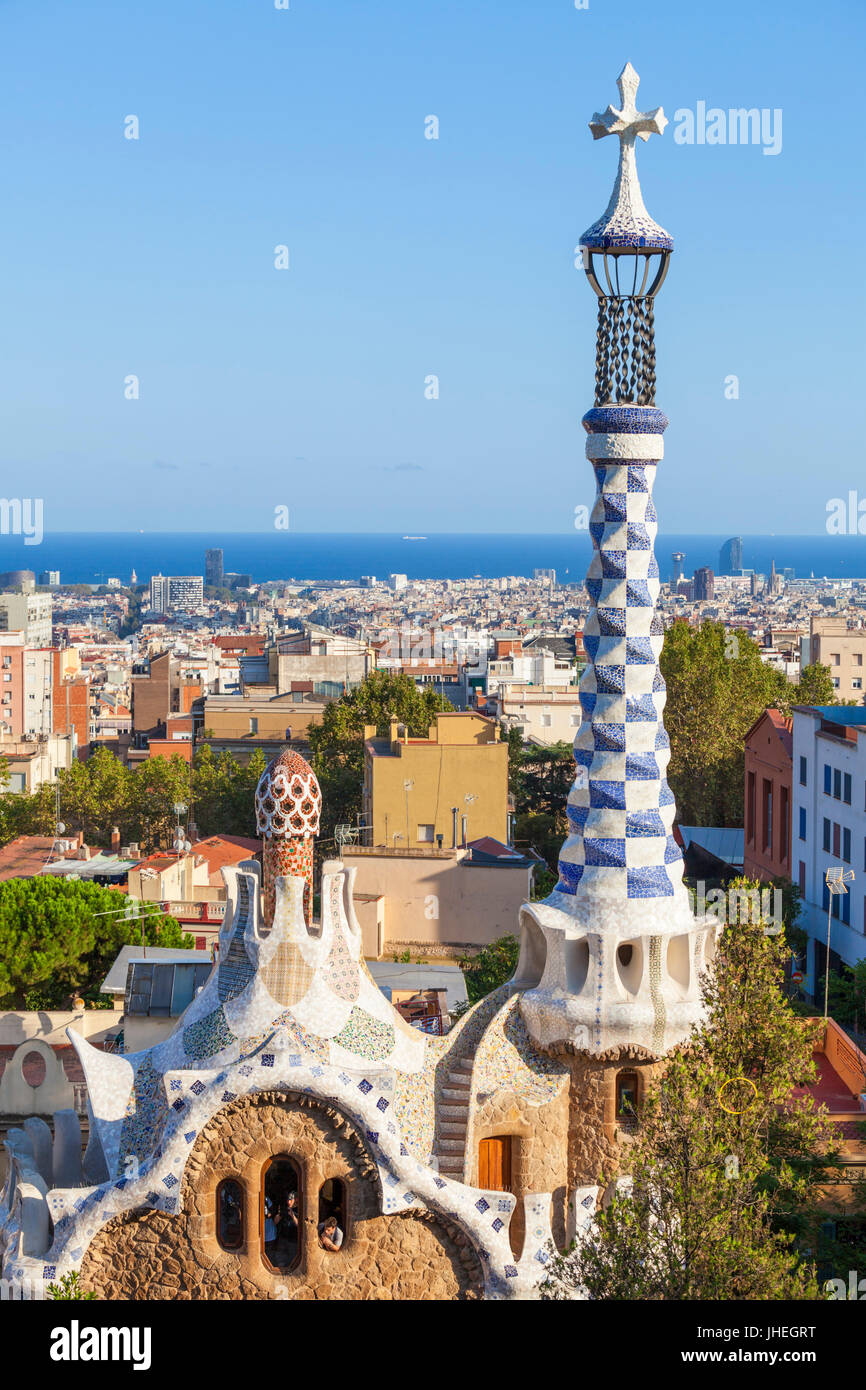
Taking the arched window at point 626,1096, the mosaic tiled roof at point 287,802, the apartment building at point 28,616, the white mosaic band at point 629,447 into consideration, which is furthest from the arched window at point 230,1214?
the apartment building at point 28,616

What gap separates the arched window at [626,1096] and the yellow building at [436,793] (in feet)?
96.1

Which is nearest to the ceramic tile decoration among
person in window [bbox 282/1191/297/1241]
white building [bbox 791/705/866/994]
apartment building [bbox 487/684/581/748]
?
person in window [bbox 282/1191/297/1241]

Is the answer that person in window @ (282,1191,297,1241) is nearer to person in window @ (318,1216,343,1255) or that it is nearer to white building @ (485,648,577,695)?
person in window @ (318,1216,343,1255)

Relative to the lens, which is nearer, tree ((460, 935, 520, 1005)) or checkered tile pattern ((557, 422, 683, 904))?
checkered tile pattern ((557, 422, 683, 904))

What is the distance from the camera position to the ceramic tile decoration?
39.0 feet

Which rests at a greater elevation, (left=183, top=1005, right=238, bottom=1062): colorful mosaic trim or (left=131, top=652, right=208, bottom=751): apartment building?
(left=183, top=1005, right=238, bottom=1062): colorful mosaic trim

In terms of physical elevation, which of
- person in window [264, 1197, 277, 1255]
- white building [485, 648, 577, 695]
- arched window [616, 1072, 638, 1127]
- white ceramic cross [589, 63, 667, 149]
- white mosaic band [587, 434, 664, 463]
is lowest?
white building [485, 648, 577, 695]

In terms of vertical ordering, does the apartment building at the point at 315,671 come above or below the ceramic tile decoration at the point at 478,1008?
below

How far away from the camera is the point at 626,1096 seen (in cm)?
1287

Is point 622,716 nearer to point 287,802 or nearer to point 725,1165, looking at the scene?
point 287,802

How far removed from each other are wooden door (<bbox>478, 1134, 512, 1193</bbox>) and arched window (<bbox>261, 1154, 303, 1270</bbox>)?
4.21 feet

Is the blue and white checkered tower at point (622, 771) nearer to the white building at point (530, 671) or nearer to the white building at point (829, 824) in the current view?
the white building at point (829, 824)

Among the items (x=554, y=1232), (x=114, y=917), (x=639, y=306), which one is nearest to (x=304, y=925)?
(x=554, y=1232)

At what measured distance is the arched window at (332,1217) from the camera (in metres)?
12.0
